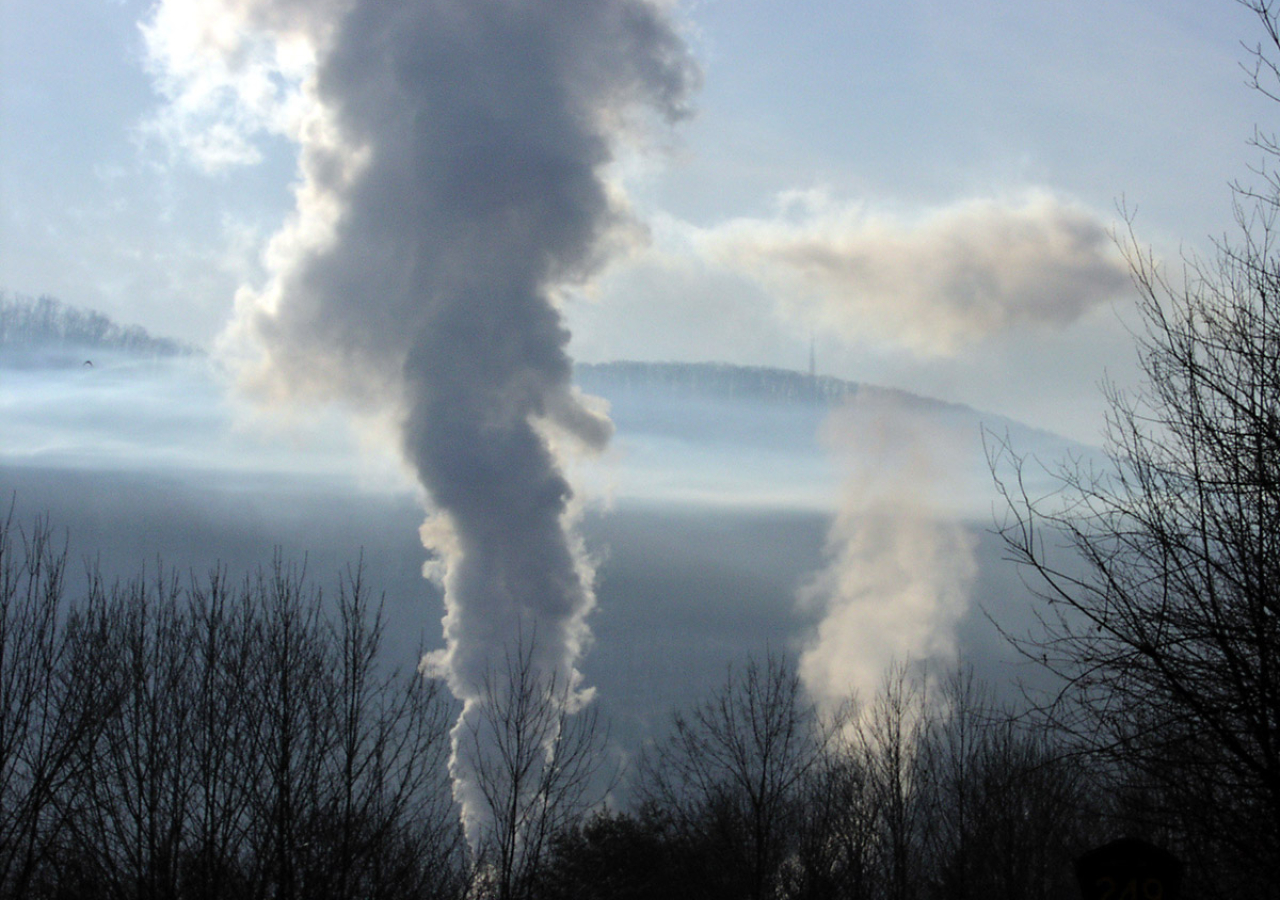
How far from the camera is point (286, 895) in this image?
9.14m

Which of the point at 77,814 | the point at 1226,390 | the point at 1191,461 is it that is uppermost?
the point at 1226,390

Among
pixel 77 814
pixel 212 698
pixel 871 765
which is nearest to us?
pixel 77 814

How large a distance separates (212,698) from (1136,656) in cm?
864

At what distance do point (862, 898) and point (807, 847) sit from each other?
1485 millimetres

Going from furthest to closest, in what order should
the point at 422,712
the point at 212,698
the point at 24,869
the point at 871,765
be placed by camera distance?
the point at 871,765, the point at 422,712, the point at 212,698, the point at 24,869

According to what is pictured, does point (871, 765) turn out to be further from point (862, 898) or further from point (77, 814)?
point (77, 814)

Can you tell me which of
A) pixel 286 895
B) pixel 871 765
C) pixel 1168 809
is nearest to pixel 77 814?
pixel 286 895

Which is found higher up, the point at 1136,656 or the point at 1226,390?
the point at 1226,390

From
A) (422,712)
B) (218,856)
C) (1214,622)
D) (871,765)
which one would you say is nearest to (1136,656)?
(1214,622)

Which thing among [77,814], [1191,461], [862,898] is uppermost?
[1191,461]

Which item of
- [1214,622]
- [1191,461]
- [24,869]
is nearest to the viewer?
[1214,622]

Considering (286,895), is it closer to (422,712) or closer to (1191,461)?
(422,712)

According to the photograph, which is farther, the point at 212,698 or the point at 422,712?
the point at 422,712

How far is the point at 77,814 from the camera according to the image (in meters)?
8.88
